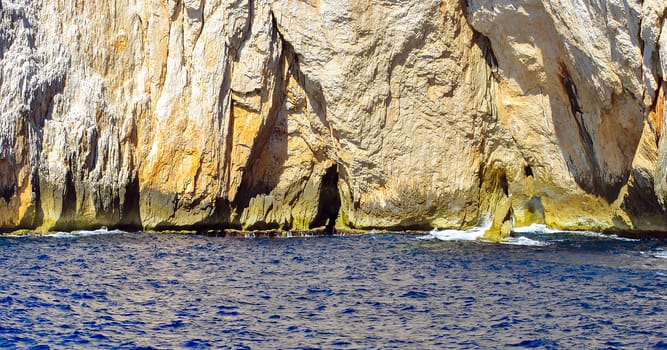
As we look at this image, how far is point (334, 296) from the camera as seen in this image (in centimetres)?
1814

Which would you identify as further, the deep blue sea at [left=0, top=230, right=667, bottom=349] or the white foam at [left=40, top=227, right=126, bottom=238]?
the white foam at [left=40, top=227, right=126, bottom=238]

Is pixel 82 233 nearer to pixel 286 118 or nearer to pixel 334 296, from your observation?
pixel 286 118

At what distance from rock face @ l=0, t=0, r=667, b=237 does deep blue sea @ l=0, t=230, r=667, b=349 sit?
14.4 feet

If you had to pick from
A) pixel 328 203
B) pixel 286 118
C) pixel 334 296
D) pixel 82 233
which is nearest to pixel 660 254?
pixel 334 296

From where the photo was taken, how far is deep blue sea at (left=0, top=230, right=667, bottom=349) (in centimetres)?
1442

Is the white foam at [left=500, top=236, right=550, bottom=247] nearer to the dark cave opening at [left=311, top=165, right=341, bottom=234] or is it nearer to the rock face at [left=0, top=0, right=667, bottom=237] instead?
the rock face at [left=0, top=0, right=667, bottom=237]

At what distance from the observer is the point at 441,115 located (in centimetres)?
3275

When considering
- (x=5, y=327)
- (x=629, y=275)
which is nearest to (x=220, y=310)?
(x=5, y=327)

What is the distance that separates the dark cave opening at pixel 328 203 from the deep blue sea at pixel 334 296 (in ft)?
23.7

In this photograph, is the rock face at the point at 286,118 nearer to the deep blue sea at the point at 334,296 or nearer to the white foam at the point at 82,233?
the white foam at the point at 82,233

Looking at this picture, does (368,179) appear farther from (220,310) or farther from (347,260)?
(220,310)

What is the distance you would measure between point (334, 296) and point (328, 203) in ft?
56.2

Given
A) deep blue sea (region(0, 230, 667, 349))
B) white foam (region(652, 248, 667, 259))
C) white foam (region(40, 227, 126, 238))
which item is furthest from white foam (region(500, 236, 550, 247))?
white foam (region(40, 227, 126, 238))

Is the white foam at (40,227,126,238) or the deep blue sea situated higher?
the white foam at (40,227,126,238)
